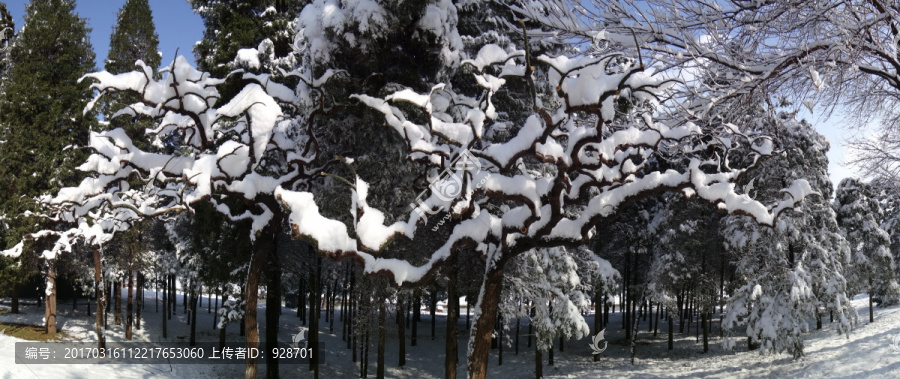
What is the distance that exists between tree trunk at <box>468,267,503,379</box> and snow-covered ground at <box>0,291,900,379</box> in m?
8.15

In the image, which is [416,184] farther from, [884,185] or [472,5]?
[884,185]

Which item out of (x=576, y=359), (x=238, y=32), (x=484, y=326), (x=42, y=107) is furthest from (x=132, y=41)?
(x=576, y=359)

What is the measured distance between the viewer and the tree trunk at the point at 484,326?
7.51m

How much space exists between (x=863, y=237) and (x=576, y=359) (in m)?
17.0

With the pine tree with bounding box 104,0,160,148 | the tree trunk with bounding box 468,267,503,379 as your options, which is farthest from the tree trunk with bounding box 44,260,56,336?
the tree trunk with bounding box 468,267,503,379

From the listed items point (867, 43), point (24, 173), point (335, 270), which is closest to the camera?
point (867, 43)

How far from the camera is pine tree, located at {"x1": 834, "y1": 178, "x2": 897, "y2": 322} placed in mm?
26977

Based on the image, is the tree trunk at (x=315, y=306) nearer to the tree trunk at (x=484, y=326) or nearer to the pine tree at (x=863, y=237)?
A: the tree trunk at (x=484, y=326)

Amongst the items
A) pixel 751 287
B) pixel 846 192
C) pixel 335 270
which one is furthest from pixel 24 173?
pixel 846 192

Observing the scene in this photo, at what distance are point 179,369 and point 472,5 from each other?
16007mm

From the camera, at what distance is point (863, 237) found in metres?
28.1

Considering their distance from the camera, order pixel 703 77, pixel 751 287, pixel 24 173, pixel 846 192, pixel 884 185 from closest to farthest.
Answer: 1. pixel 703 77
2. pixel 884 185
3. pixel 751 287
4. pixel 24 173
5. pixel 846 192

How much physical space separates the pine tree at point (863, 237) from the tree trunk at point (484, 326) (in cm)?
2530

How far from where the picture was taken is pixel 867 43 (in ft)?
18.0
